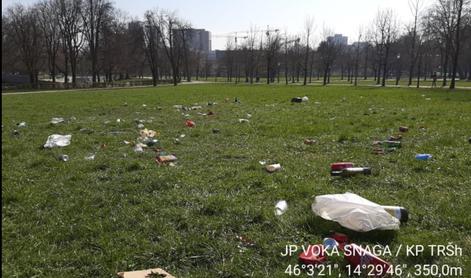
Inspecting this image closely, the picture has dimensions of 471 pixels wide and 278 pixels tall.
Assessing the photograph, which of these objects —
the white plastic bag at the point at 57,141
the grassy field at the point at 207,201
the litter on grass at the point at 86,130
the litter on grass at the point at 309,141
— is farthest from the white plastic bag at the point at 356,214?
the litter on grass at the point at 86,130

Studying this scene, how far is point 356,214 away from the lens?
3.85m

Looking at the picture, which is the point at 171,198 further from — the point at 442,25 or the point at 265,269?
the point at 442,25

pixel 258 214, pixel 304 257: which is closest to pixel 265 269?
pixel 304 257

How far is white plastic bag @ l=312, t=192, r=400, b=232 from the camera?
3.79m

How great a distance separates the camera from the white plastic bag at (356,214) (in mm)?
3793

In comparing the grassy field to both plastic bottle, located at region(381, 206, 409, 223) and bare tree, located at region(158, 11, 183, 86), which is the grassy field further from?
bare tree, located at region(158, 11, 183, 86)

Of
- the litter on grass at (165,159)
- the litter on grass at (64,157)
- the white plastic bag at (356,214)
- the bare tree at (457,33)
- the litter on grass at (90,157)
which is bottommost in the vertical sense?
the litter on grass at (90,157)

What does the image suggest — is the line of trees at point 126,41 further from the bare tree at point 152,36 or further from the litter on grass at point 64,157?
the litter on grass at point 64,157

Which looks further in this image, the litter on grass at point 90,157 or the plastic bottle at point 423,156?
the litter on grass at point 90,157

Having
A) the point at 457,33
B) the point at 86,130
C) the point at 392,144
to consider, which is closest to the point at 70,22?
the point at 457,33

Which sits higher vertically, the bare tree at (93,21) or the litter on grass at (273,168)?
the bare tree at (93,21)

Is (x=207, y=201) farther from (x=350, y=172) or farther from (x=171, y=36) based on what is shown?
(x=171, y=36)

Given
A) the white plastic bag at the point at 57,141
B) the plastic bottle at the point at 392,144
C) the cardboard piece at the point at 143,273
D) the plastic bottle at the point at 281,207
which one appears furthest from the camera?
the white plastic bag at the point at 57,141

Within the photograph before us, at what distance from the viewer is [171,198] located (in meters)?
5.04
